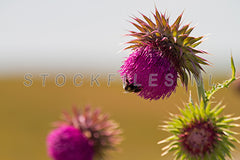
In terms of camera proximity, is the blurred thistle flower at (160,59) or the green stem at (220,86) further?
the green stem at (220,86)

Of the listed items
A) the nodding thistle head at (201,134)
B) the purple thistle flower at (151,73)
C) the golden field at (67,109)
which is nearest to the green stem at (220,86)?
the nodding thistle head at (201,134)

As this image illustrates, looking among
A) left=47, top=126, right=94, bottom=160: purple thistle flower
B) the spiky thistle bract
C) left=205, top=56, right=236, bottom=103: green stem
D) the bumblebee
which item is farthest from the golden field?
the bumblebee

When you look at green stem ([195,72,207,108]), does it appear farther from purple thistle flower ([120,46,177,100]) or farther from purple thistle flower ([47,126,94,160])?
purple thistle flower ([47,126,94,160])

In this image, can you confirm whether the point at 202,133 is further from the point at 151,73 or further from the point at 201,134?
the point at 151,73

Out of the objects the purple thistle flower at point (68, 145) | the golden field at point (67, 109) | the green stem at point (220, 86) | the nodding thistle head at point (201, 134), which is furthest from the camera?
the golden field at point (67, 109)

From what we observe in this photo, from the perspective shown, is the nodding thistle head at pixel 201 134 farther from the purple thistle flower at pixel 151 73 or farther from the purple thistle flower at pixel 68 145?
the purple thistle flower at pixel 68 145

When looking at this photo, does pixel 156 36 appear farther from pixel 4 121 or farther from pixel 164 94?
pixel 4 121

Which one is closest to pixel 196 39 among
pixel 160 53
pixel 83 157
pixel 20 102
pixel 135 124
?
pixel 160 53
